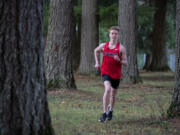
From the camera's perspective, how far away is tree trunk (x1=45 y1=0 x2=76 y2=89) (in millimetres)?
12734

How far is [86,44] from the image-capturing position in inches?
902

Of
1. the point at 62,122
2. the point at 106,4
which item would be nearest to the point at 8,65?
the point at 62,122

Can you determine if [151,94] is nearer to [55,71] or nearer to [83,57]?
[55,71]

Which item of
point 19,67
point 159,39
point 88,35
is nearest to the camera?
point 19,67

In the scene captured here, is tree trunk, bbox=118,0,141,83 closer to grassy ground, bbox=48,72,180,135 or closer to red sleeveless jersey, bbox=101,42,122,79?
grassy ground, bbox=48,72,180,135

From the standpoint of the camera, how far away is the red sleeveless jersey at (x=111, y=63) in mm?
7191

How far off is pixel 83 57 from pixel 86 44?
2.79ft

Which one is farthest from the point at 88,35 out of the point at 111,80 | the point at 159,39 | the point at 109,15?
the point at 111,80

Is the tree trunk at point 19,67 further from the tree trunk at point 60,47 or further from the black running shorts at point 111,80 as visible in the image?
the tree trunk at point 60,47

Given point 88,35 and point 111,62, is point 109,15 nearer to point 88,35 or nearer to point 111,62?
point 88,35

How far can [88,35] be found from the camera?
22906 millimetres

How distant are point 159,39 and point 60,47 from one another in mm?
19550

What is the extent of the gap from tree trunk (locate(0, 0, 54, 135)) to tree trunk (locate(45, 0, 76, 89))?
27.7 ft

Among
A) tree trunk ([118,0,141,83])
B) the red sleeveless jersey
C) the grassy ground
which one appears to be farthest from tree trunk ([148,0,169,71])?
the red sleeveless jersey
